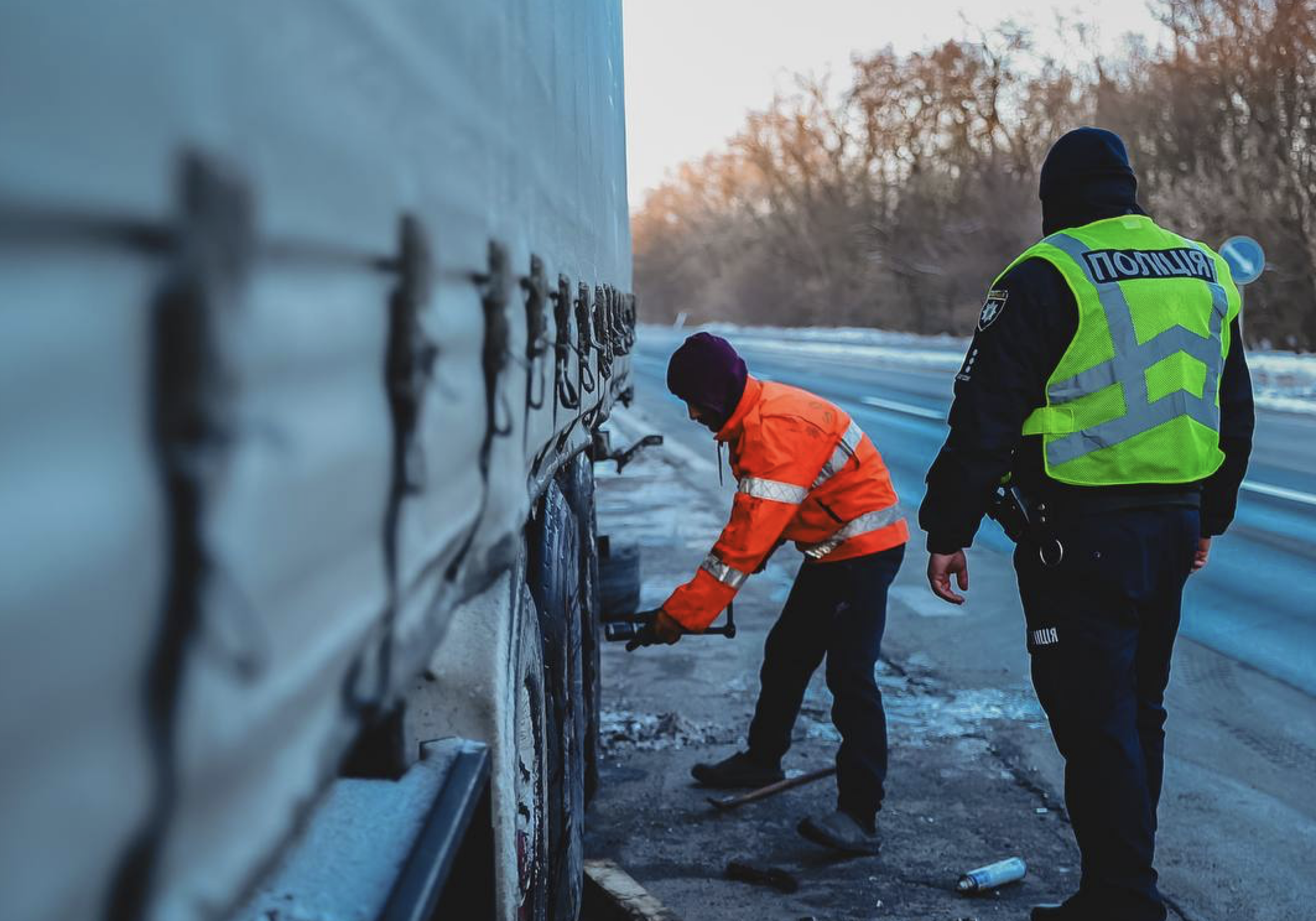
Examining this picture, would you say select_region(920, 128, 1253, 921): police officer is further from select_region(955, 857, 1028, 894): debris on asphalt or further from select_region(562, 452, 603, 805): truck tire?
select_region(562, 452, 603, 805): truck tire

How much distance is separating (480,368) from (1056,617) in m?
1.97

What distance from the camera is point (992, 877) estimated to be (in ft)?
12.7

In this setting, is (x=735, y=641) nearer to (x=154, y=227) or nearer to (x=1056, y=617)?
(x=1056, y=617)

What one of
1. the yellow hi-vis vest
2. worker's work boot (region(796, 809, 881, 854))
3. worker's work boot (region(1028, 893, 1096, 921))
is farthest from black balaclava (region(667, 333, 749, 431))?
worker's work boot (region(1028, 893, 1096, 921))

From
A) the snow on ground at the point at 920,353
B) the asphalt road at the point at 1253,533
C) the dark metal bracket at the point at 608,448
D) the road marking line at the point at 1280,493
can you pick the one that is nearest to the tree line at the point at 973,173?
the snow on ground at the point at 920,353

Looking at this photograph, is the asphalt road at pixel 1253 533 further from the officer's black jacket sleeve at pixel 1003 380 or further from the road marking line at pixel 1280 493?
the officer's black jacket sleeve at pixel 1003 380

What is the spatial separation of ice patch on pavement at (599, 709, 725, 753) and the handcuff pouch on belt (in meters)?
Result: 2.05

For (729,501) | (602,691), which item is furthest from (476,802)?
(729,501)

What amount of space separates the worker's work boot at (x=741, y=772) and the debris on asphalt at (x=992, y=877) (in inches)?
35.4

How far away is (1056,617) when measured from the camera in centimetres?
327

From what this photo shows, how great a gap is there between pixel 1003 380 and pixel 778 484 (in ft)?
2.91

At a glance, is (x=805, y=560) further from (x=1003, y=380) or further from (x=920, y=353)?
(x=920, y=353)

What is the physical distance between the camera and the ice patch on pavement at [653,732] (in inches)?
206

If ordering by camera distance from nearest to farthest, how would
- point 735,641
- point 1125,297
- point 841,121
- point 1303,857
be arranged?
point 1125,297, point 1303,857, point 735,641, point 841,121
